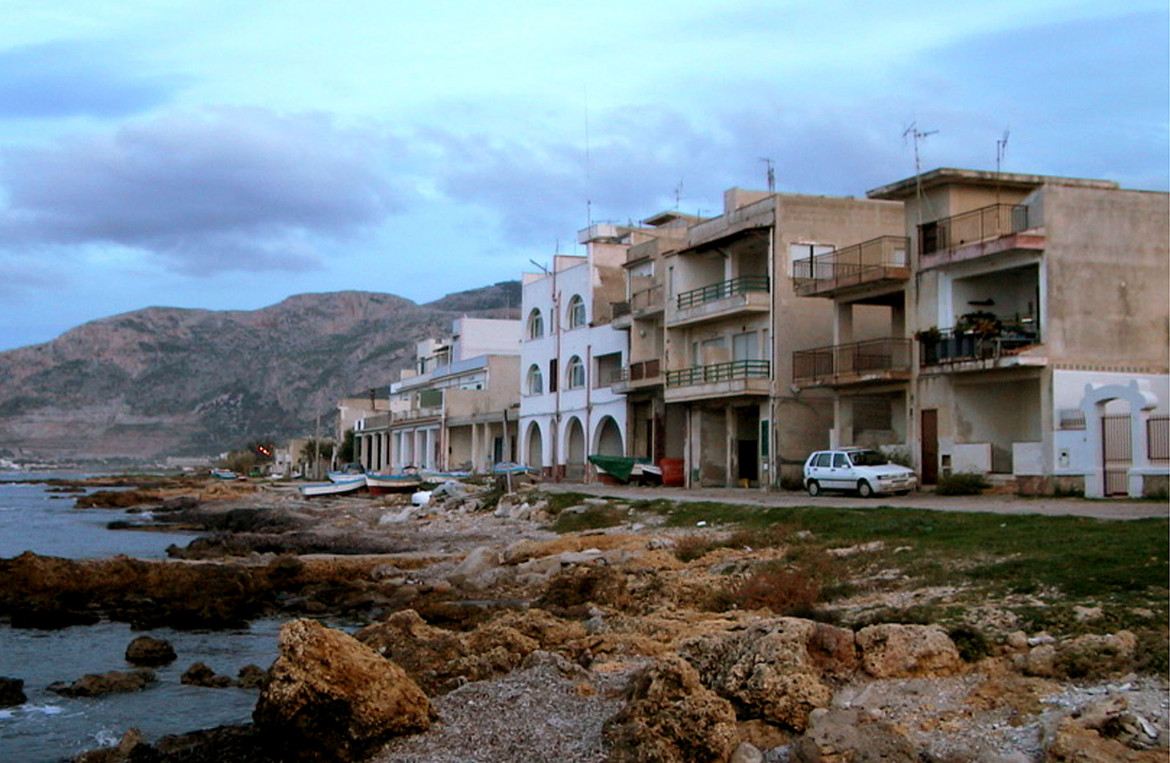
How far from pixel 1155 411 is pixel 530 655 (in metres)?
22.1

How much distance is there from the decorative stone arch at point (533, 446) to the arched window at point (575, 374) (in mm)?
4917

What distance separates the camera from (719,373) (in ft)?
154

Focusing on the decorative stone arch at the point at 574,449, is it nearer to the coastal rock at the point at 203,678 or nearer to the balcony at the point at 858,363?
the balcony at the point at 858,363

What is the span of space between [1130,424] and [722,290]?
20.1 meters

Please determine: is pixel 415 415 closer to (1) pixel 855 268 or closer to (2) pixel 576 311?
(2) pixel 576 311

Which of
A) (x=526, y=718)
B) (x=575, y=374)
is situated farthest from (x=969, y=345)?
(x=575, y=374)

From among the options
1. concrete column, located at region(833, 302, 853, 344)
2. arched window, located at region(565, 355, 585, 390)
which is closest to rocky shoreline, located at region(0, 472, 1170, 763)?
concrete column, located at region(833, 302, 853, 344)

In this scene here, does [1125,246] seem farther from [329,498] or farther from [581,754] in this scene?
[329,498]

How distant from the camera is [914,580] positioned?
17.6 meters

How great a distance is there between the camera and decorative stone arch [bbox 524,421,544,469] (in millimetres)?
67688

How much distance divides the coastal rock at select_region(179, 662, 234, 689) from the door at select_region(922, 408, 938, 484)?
26.3 meters

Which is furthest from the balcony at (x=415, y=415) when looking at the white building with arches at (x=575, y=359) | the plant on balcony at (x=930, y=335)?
the plant on balcony at (x=930, y=335)

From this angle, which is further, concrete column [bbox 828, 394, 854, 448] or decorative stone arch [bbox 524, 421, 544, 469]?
decorative stone arch [bbox 524, 421, 544, 469]

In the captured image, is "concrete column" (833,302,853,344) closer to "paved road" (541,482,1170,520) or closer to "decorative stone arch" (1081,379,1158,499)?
"paved road" (541,482,1170,520)
